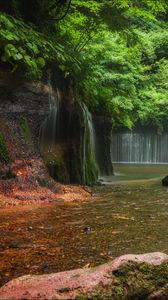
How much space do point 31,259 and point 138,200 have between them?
457 centimetres

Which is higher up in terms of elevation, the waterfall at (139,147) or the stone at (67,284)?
the waterfall at (139,147)

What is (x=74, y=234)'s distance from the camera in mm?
4574

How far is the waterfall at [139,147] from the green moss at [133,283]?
92.7 ft

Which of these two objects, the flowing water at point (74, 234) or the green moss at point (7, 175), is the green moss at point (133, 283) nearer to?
the flowing water at point (74, 234)

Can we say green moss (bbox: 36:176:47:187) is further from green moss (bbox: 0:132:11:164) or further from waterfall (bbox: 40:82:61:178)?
waterfall (bbox: 40:82:61:178)

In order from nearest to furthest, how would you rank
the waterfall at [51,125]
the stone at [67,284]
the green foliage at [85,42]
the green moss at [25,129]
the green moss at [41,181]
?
1. the stone at [67,284]
2. the green foliage at [85,42]
3. the green moss at [41,181]
4. the green moss at [25,129]
5. the waterfall at [51,125]

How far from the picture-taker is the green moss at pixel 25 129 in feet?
28.5

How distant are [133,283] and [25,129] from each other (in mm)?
6834

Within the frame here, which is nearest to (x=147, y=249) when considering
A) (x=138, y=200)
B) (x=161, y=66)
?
(x=138, y=200)

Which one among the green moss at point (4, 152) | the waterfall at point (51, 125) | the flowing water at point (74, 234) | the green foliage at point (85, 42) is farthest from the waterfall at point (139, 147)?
the flowing water at point (74, 234)

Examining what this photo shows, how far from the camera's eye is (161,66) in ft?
90.1

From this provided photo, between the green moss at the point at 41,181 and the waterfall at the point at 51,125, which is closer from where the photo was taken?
the green moss at the point at 41,181

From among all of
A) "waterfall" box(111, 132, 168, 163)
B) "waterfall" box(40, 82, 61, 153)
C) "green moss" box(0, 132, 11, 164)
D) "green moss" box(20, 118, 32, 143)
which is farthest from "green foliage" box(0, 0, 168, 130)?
"waterfall" box(111, 132, 168, 163)

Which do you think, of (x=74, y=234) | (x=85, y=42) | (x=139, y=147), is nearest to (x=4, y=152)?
(x=74, y=234)
